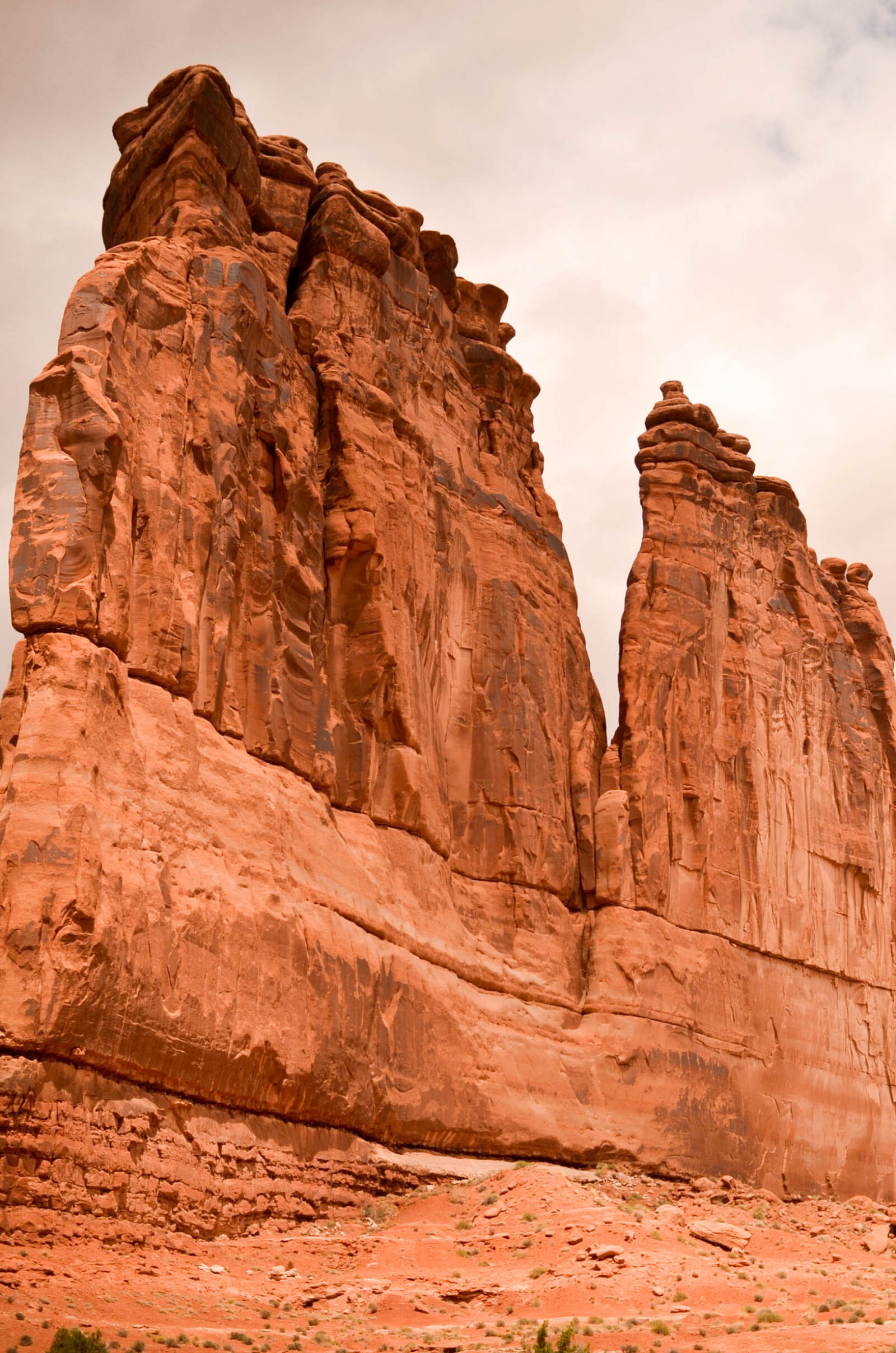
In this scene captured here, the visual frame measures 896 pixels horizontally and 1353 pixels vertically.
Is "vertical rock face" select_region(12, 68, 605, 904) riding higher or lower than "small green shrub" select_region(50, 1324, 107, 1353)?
higher

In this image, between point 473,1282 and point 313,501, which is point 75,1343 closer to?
point 473,1282

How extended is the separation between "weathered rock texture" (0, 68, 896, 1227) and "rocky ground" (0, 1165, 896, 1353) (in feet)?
3.54

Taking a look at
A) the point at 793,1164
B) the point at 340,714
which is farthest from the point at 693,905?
the point at 340,714

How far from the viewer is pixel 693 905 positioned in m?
34.0

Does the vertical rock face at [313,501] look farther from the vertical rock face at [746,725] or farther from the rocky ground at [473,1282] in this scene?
the rocky ground at [473,1282]

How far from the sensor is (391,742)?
1072 inches

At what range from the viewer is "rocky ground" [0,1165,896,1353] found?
53.0ft

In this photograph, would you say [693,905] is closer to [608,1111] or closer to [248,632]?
[608,1111]

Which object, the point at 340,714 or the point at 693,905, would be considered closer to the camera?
the point at 340,714

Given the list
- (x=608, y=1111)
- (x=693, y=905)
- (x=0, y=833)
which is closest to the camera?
(x=0, y=833)

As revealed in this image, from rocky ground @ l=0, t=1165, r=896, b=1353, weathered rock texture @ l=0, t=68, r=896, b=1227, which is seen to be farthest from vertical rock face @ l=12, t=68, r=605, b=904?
rocky ground @ l=0, t=1165, r=896, b=1353

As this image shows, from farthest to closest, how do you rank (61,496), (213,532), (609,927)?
(609,927)
(213,532)
(61,496)

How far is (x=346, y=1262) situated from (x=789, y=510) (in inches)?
1004

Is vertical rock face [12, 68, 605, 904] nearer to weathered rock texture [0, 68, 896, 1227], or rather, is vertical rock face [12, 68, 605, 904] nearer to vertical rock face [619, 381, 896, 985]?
weathered rock texture [0, 68, 896, 1227]
